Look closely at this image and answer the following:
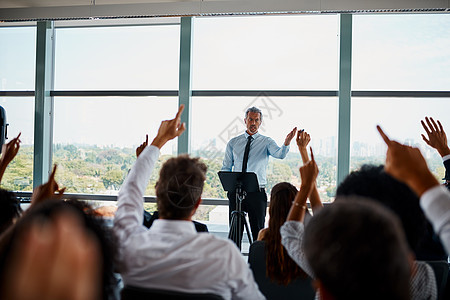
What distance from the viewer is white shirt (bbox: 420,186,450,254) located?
2.53 feet

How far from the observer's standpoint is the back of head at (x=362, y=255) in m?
0.63

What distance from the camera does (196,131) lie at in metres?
5.21

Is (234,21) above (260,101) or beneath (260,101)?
above

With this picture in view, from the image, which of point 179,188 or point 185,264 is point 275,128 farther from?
point 185,264

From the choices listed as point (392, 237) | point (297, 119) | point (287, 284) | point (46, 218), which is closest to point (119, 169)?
point (297, 119)

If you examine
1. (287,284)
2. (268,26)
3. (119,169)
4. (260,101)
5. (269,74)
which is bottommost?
(287,284)

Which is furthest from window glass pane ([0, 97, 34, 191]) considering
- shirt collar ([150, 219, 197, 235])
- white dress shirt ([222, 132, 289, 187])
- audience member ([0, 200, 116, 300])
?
audience member ([0, 200, 116, 300])

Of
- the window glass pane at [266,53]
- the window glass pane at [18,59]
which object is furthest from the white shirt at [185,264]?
the window glass pane at [18,59]

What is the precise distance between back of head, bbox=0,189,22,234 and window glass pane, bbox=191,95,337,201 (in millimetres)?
3697

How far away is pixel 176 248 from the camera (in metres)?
1.17

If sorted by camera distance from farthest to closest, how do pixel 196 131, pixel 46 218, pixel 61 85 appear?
pixel 61 85
pixel 196 131
pixel 46 218

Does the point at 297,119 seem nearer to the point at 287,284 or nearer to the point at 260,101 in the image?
the point at 260,101

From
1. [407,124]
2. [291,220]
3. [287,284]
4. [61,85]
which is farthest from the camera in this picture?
[61,85]

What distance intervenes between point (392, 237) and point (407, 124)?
16.0 feet
